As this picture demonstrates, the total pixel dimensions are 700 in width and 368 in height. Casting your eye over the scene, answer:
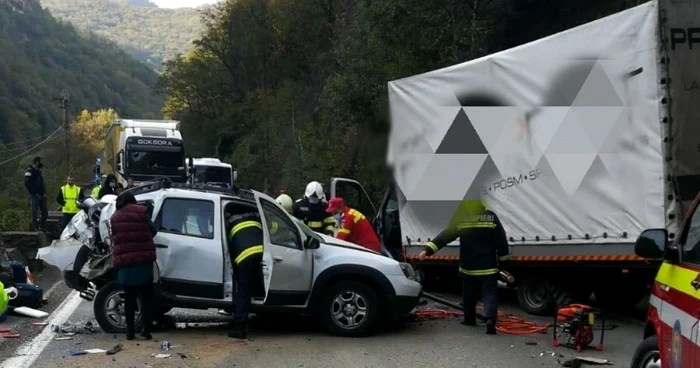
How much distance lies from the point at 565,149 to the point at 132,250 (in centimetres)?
509

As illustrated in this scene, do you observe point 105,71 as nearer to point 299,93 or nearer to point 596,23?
point 299,93

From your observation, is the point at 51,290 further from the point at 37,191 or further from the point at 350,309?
the point at 350,309

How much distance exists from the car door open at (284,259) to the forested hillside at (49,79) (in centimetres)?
6930

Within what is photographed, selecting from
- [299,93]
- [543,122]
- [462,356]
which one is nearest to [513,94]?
[543,122]

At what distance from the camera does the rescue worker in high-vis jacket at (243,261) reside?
8727mm

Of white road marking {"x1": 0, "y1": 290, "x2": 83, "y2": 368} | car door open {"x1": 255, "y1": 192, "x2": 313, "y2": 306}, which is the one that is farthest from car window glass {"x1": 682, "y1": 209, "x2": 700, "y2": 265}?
white road marking {"x1": 0, "y1": 290, "x2": 83, "y2": 368}

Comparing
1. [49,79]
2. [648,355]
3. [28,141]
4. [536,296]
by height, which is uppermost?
[49,79]

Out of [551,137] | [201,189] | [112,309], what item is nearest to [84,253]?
[112,309]

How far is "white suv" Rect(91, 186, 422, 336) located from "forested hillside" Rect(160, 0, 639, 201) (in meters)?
4.07

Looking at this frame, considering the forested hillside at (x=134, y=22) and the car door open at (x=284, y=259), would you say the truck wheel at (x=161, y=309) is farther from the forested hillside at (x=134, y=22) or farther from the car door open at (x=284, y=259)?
the forested hillside at (x=134, y=22)

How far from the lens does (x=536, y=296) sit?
10688 mm

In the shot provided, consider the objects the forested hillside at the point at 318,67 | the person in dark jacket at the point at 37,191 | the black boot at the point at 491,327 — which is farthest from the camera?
the forested hillside at the point at 318,67

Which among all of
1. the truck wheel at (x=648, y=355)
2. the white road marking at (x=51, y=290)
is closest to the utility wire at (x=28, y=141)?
the white road marking at (x=51, y=290)

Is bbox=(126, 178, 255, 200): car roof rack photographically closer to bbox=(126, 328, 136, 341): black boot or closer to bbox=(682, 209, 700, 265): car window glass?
bbox=(126, 328, 136, 341): black boot
